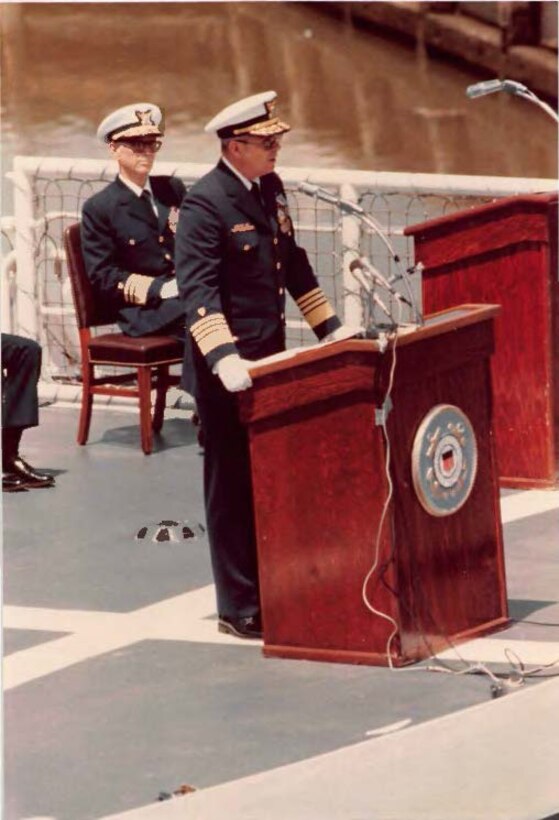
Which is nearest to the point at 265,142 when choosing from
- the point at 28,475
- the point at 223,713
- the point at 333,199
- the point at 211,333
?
the point at 211,333

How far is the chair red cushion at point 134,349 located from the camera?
1009 centimetres

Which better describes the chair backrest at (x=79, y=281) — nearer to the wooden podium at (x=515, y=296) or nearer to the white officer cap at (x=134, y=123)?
the white officer cap at (x=134, y=123)

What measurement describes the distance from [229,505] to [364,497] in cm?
61

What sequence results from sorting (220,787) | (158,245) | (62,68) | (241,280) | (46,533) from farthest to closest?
(62,68), (158,245), (46,533), (241,280), (220,787)

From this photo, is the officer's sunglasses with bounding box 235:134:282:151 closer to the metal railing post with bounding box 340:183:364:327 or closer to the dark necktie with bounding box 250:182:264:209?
the dark necktie with bounding box 250:182:264:209

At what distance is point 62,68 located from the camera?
3984 cm

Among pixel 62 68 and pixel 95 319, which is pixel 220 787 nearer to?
pixel 95 319

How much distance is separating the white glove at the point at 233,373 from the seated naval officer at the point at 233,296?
2 cm

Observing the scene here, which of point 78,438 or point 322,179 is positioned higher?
point 322,179

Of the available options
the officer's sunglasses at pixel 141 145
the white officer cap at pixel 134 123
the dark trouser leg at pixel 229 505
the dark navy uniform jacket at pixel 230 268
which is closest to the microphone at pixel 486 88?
the dark navy uniform jacket at pixel 230 268

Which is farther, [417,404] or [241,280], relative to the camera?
[241,280]

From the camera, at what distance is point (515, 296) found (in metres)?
9.21

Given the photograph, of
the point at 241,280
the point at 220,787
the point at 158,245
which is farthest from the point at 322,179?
the point at 220,787

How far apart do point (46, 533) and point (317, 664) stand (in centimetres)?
202
